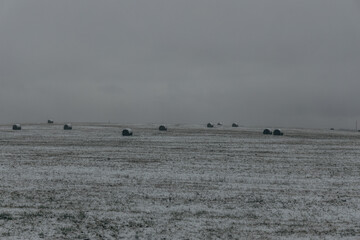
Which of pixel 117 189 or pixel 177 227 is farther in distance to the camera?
pixel 117 189

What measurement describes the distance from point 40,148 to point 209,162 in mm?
15565

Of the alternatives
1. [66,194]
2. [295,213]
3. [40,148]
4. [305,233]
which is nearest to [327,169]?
[295,213]

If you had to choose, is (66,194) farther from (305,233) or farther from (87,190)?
(305,233)

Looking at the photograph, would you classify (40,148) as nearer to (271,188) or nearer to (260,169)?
(260,169)

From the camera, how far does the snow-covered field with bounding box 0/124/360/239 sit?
1252 centimetres

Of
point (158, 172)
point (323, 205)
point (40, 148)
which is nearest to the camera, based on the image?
point (323, 205)

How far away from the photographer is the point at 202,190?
1773 cm

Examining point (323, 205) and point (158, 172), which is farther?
point (158, 172)

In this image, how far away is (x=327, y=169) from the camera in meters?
23.8

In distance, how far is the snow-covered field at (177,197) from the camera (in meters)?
12.5

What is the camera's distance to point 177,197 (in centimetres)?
1636

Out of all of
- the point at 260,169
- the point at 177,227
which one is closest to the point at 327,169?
the point at 260,169

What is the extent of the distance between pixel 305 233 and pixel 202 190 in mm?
6161

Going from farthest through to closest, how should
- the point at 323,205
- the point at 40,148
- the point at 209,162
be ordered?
the point at 40,148
the point at 209,162
the point at 323,205
